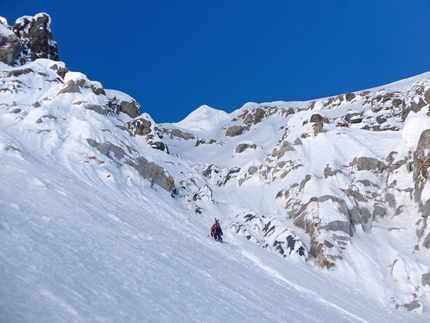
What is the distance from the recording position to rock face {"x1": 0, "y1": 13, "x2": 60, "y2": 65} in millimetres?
64125

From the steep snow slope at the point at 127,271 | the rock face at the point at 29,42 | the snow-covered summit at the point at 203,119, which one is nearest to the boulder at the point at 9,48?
the rock face at the point at 29,42

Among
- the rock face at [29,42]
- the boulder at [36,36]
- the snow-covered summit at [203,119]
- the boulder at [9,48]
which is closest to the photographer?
the boulder at [9,48]

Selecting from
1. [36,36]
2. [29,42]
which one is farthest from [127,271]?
[36,36]

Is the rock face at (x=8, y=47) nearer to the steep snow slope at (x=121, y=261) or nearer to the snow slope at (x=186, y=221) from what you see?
the snow slope at (x=186, y=221)

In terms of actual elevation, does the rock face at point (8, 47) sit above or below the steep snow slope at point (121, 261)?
above

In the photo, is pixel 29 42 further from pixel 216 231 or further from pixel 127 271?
pixel 127 271

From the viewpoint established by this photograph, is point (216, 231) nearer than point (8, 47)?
Yes

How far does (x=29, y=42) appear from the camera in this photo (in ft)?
237

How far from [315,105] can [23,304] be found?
8439 centimetres

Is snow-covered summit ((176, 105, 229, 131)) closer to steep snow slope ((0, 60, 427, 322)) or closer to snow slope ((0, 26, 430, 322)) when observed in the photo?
snow slope ((0, 26, 430, 322))

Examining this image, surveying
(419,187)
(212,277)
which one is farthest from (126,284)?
(419,187)

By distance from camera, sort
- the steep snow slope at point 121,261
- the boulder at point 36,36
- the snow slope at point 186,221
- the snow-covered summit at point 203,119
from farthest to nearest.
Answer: the snow-covered summit at point 203,119 < the boulder at point 36,36 < the snow slope at point 186,221 < the steep snow slope at point 121,261

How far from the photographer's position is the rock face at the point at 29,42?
210 ft

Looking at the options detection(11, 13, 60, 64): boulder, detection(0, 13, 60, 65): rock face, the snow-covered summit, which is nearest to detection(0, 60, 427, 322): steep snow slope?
detection(0, 13, 60, 65): rock face
